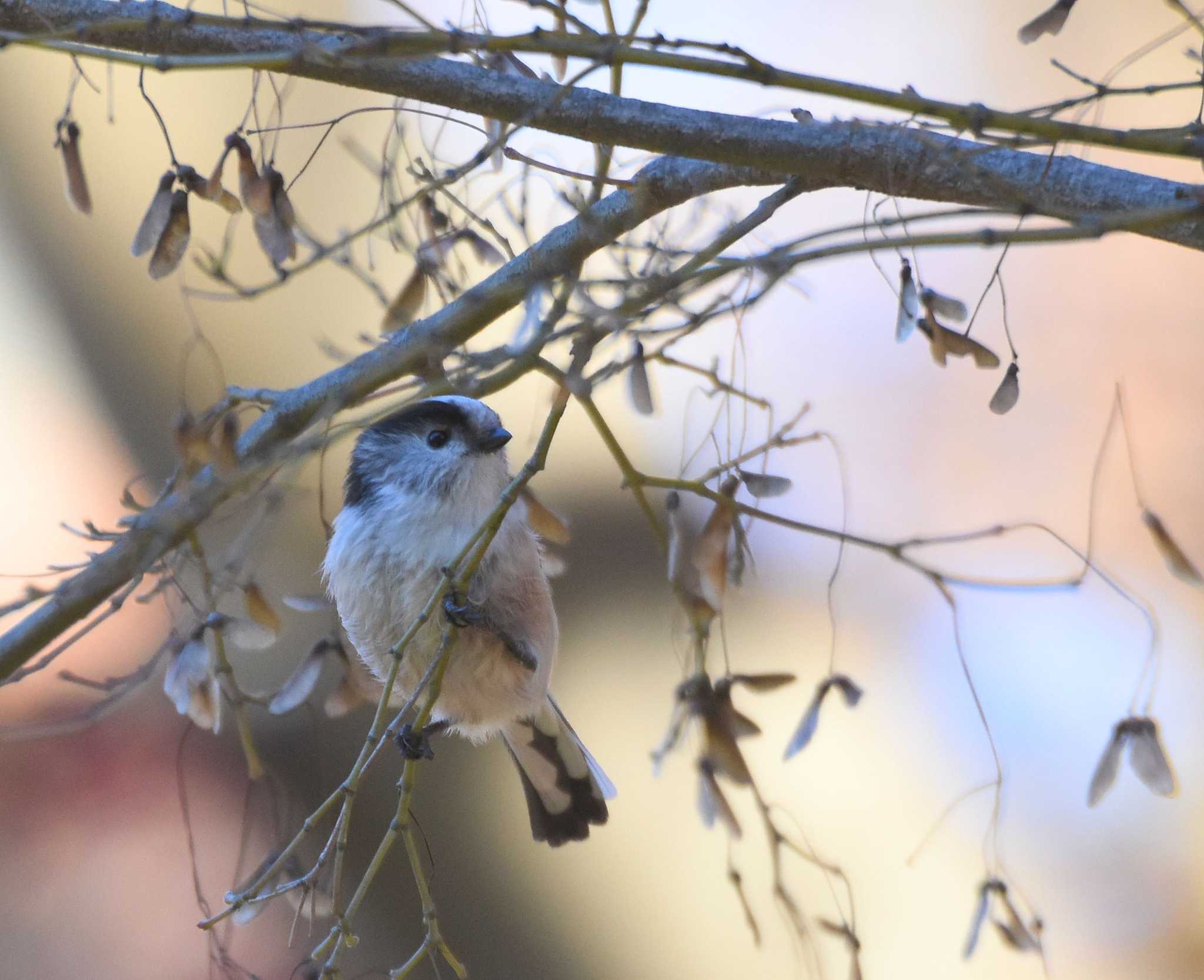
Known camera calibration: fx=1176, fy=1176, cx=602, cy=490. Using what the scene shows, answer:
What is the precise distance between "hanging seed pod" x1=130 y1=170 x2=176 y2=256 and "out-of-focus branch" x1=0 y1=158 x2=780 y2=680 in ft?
0.55

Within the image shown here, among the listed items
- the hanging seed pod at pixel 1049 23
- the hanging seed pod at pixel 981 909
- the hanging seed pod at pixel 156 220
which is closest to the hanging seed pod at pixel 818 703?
the hanging seed pod at pixel 981 909

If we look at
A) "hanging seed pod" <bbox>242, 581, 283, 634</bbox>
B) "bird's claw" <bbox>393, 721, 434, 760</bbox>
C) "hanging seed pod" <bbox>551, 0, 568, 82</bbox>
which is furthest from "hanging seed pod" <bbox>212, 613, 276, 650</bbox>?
"hanging seed pod" <bbox>551, 0, 568, 82</bbox>

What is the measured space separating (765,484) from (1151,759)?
0.35 meters

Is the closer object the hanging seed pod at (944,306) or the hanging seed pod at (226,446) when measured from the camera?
the hanging seed pod at (226,446)

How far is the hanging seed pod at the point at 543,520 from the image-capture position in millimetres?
942

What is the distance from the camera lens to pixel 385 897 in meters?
2.35

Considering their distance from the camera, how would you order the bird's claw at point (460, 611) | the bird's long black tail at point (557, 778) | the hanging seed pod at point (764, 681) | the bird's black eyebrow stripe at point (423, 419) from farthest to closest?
the bird's long black tail at point (557, 778) → the bird's black eyebrow stripe at point (423, 419) → the bird's claw at point (460, 611) → the hanging seed pod at point (764, 681)

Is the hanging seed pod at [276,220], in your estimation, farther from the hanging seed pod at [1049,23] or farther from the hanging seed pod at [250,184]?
the hanging seed pod at [1049,23]

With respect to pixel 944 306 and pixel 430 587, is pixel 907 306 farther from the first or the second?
pixel 430 587

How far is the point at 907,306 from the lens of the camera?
0.91 meters

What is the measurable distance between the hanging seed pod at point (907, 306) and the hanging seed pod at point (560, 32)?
307 millimetres

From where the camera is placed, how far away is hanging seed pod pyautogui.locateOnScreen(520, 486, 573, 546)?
94cm

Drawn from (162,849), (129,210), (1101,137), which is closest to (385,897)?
(162,849)

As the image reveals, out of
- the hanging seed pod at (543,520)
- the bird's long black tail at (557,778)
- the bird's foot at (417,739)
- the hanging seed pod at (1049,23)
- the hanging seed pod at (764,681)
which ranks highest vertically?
the hanging seed pod at (1049,23)
